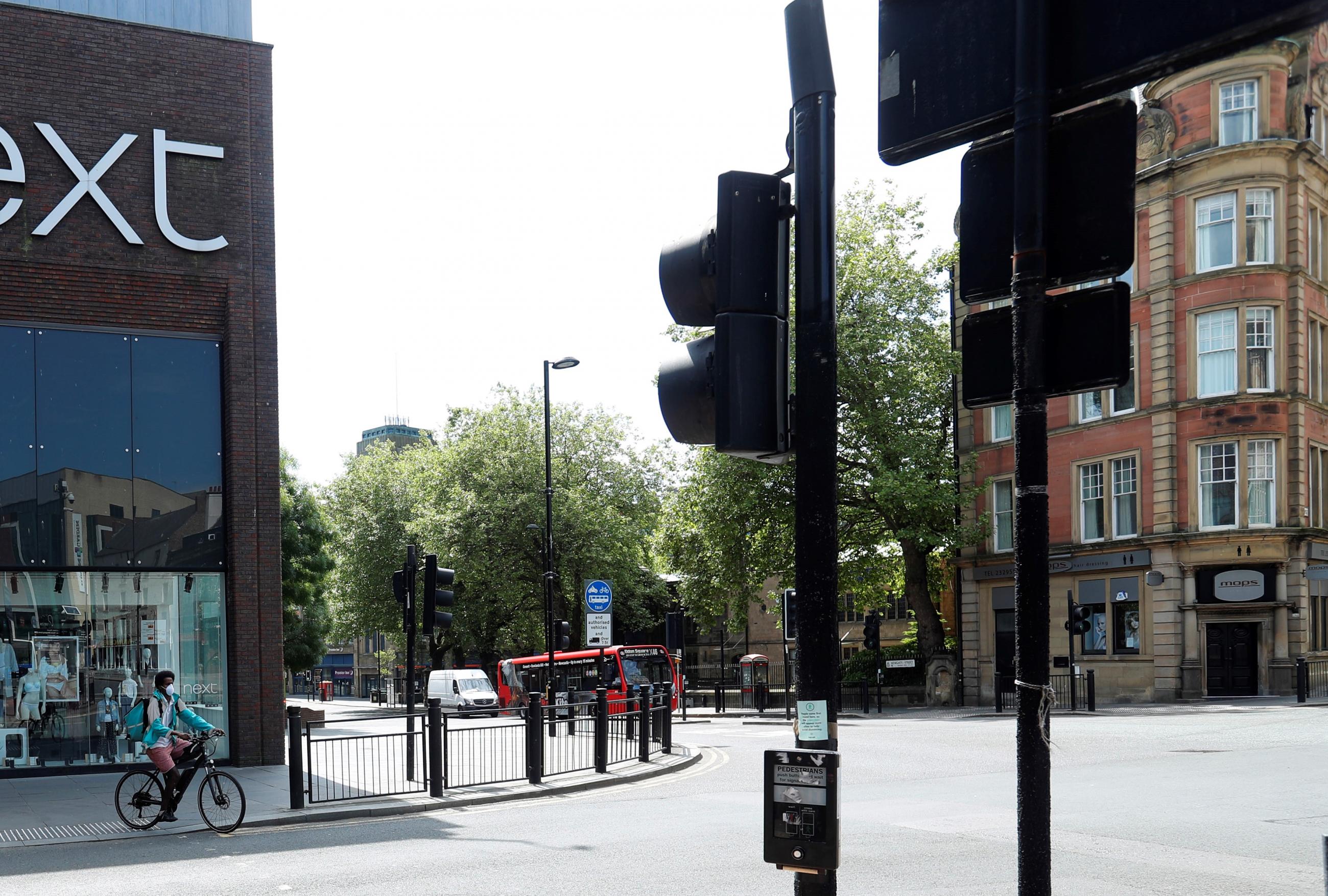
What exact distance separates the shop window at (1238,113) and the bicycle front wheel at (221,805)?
31610 millimetres

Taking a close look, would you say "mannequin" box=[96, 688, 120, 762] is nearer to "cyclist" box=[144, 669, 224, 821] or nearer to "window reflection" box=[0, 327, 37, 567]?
"window reflection" box=[0, 327, 37, 567]

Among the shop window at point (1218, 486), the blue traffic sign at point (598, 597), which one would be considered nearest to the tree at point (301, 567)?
the blue traffic sign at point (598, 597)

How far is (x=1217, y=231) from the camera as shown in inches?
1361

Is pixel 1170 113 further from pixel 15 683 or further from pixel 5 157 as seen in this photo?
pixel 15 683

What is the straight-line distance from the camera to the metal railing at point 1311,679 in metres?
30.4

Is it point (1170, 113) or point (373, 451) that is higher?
point (1170, 113)

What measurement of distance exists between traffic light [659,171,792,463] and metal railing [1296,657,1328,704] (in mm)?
30595

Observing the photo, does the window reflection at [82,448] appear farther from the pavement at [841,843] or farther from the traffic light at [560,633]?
the traffic light at [560,633]

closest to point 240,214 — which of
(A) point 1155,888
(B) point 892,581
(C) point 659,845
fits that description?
(C) point 659,845

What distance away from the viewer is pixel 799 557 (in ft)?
13.9

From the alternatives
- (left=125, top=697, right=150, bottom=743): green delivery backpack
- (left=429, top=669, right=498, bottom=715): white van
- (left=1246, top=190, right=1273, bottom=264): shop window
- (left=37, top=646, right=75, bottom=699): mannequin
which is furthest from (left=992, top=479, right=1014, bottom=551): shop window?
(left=125, top=697, right=150, bottom=743): green delivery backpack

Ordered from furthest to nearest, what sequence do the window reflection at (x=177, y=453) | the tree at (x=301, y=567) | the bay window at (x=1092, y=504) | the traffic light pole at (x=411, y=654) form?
the tree at (x=301, y=567)
the bay window at (x=1092, y=504)
the window reflection at (x=177, y=453)
the traffic light pole at (x=411, y=654)

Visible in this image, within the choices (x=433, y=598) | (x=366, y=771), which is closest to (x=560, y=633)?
(x=366, y=771)

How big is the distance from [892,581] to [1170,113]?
22051 mm
